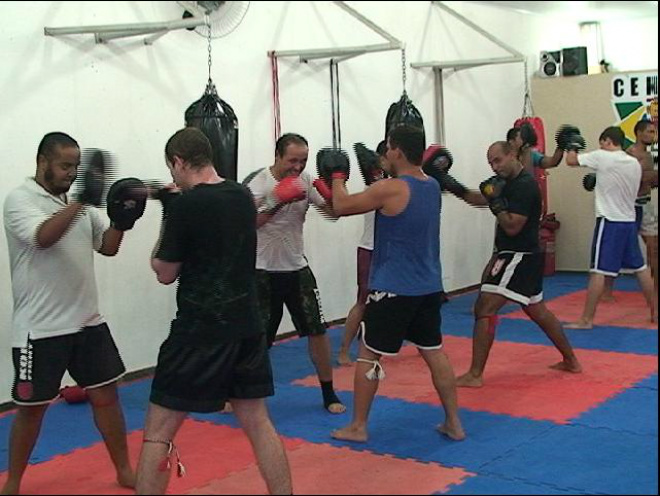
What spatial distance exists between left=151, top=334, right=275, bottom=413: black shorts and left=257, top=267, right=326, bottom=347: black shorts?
1.23 m

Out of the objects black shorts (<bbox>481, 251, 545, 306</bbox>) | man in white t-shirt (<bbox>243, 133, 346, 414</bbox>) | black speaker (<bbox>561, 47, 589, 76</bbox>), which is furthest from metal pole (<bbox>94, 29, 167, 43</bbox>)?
black speaker (<bbox>561, 47, 589, 76</bbox>)

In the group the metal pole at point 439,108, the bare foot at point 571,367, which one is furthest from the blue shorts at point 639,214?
the bare foot at point 571,367

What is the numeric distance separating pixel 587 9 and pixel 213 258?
5.85 metres

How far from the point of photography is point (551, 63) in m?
7.71

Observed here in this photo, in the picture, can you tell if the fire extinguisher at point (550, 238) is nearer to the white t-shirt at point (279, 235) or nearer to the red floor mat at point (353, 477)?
the white t-shirt at point (279, 235)

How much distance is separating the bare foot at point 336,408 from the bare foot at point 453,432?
517 millimetres

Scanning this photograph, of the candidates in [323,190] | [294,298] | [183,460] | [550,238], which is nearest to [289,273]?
[294,298]

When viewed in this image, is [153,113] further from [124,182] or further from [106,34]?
[124,182]

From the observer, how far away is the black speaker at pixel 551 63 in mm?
7711

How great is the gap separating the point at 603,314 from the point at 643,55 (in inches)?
150

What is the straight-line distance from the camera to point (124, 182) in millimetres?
2555

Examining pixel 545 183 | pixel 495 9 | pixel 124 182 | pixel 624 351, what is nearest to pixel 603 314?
pixel 624 351

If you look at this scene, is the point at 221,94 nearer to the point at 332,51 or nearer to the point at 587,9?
the point at 332,51

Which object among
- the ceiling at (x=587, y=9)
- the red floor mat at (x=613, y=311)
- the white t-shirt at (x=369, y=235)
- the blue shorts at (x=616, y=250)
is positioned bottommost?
the red floor mat at (x=613, y=311)
